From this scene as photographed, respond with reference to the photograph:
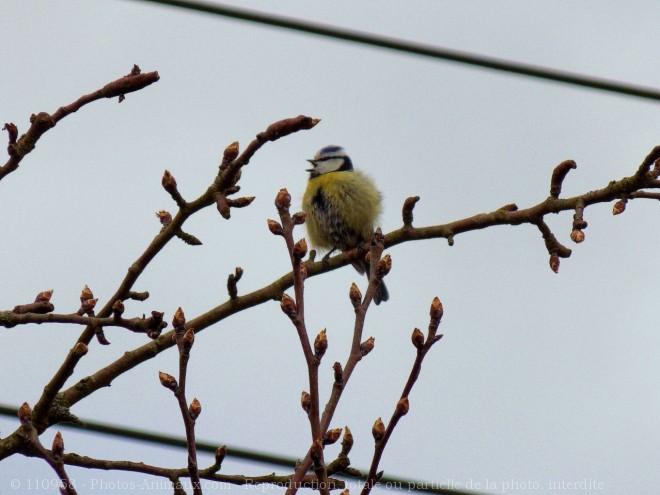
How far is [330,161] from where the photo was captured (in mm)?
5965

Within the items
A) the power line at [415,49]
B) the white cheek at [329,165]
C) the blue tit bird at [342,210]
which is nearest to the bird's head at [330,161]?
the white cheek at [329,165]

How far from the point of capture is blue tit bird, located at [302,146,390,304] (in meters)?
5.29

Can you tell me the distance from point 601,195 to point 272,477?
1.06 metres

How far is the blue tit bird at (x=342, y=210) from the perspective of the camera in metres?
5.29

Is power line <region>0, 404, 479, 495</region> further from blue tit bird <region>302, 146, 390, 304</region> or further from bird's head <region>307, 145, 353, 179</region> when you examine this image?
bird's head <region>307, 145, 353, 179</region>

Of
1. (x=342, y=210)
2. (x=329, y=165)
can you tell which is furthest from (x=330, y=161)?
(x=342, y=210)

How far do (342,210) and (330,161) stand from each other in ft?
2.47

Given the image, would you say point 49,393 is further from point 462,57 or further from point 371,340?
point 462,57

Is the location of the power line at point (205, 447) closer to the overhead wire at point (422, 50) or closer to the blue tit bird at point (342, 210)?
the overhead wire at point (422, 50)

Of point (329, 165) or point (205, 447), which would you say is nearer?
point (205, 447)

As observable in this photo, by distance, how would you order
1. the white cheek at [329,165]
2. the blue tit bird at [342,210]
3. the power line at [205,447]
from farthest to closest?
1. the white cheek at [329,165]
2. the blue tit bird at [342,210]
3. the power line at [205,447]

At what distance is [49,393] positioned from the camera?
205 centimetres

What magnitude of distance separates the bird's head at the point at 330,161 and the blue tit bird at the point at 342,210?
0.19 metres

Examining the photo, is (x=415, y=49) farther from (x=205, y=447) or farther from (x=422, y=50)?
(x=205, y=447)
